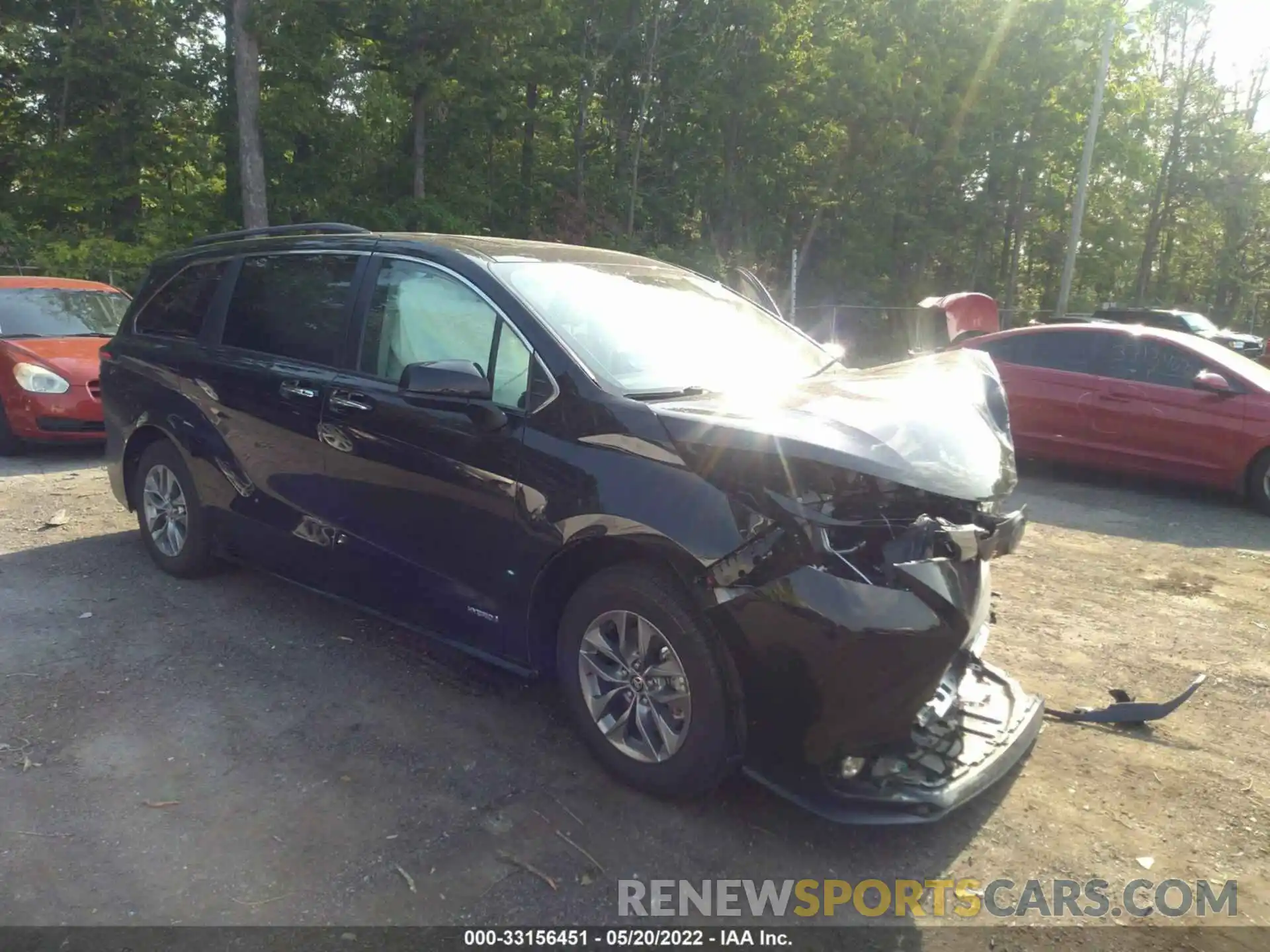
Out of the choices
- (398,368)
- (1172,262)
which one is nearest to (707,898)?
(398,368)

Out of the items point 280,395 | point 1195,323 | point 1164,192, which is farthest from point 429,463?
point 1164,192

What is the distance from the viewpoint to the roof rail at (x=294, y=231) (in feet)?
15.8

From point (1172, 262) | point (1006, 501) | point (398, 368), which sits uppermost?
point (1172, 262)

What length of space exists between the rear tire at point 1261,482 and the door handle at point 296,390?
24.4 ft

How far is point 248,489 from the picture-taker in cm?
477

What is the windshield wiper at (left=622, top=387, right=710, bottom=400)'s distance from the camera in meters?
3.42

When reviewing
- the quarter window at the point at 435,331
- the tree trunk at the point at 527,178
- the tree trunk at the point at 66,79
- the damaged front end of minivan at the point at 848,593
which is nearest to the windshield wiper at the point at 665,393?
the damaged front end of minivan at the point at 848,593

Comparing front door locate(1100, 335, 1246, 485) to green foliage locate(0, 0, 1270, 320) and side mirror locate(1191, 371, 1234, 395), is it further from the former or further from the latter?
green foliage locate(0, 0, 1270, 320)

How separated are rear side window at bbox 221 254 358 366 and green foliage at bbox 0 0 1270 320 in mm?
16310

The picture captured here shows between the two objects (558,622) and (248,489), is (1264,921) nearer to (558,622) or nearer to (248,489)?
(558,622)

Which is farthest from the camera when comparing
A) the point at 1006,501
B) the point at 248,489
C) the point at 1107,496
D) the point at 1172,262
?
the point at 1172,262

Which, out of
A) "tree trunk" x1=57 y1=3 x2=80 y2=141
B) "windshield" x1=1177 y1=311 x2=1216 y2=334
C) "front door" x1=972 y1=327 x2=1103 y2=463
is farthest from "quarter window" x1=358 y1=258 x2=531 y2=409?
"tree trunk" x1=57 y1=3 x2=80 y2=141

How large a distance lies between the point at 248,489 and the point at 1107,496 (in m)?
7.04

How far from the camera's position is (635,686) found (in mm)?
3293
